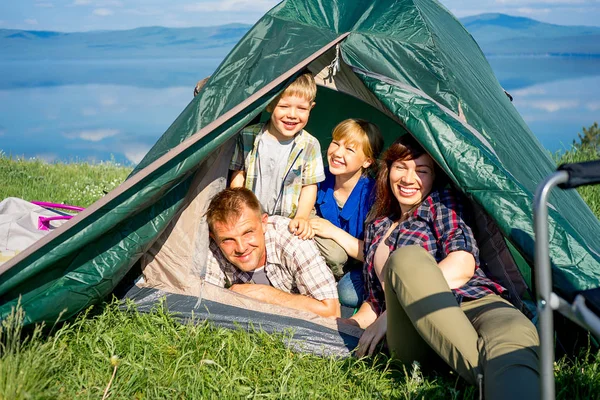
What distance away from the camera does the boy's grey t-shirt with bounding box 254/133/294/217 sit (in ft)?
13.5

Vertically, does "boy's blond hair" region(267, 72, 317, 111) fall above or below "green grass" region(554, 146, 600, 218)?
above

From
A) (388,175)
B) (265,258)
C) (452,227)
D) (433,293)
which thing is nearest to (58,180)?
(265,258)

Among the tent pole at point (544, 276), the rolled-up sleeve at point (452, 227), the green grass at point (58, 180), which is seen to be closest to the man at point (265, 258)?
the rolled-up sleeve at point (452, 227)

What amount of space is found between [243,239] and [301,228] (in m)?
0.37

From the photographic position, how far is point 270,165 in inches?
163

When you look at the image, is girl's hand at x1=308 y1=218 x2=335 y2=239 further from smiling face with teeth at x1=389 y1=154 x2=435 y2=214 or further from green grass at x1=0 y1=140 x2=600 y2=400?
green grass at x1=0 y1=140 x2=600 y2=400

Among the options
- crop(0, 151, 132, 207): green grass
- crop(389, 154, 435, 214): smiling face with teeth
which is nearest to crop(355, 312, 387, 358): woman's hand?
crop(389, 154, 435, 214): smiling face with teeth

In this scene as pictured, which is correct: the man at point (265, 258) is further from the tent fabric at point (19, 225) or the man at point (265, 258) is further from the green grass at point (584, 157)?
the green grass at point (584, 157)

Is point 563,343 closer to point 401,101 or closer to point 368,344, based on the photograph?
point 368,344

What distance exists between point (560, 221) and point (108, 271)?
2.05 metres

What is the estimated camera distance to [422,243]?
11.0 feet

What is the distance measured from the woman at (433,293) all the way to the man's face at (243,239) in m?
0.56

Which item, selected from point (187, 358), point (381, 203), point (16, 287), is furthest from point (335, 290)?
point (16, 287)

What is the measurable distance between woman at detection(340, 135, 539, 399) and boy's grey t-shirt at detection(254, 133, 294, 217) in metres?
0.61
